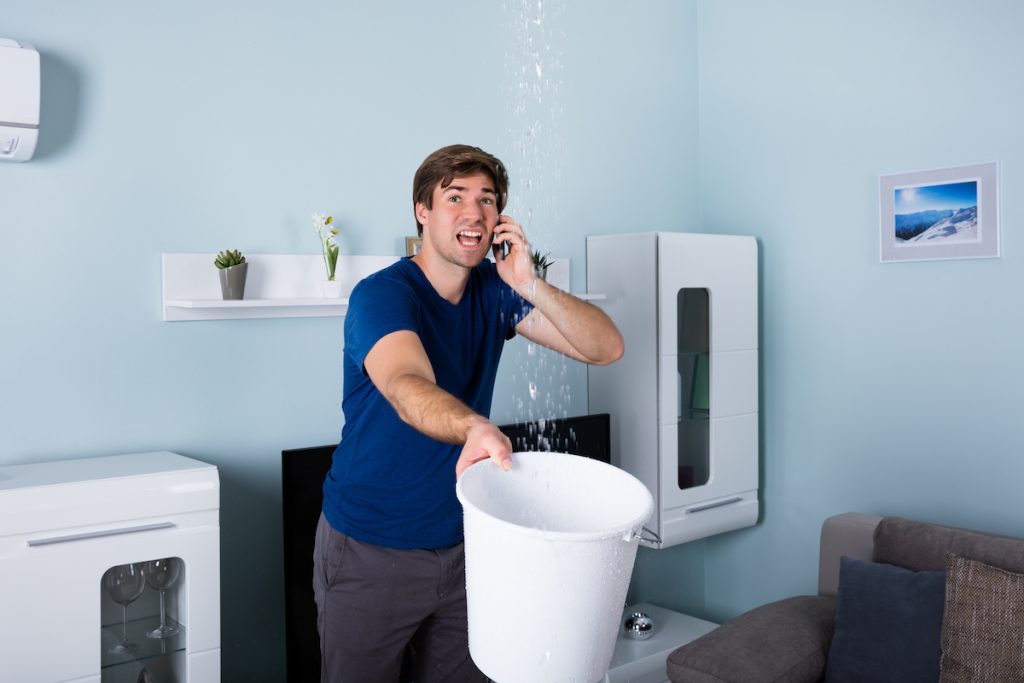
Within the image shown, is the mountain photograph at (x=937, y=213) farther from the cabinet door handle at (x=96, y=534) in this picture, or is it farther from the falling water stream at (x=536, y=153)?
the cabinet door handle at (x=96, y=534)

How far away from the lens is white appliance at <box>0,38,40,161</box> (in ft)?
6.27

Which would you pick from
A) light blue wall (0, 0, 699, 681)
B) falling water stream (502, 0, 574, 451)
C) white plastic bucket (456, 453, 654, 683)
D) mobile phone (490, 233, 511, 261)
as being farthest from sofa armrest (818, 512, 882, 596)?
white plastic bucket (456, 453, 654, 683)

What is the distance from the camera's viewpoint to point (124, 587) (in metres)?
1.94

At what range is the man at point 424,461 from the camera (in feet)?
5.99

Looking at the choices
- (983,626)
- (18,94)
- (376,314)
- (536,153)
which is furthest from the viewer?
(536,153)

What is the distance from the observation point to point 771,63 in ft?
11.2

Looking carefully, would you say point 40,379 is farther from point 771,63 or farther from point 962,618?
point 771,63

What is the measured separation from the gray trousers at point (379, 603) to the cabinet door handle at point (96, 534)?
0.35m

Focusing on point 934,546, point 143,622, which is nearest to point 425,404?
point 143,622

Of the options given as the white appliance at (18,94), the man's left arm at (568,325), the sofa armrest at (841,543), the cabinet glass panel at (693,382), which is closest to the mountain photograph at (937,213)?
the cabinet glass panel at (693,382)

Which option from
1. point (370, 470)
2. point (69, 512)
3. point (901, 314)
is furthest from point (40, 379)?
point (901, 314)

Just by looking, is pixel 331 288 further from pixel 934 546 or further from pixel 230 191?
pixel 934 546

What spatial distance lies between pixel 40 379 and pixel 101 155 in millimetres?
554

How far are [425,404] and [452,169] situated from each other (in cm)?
67
